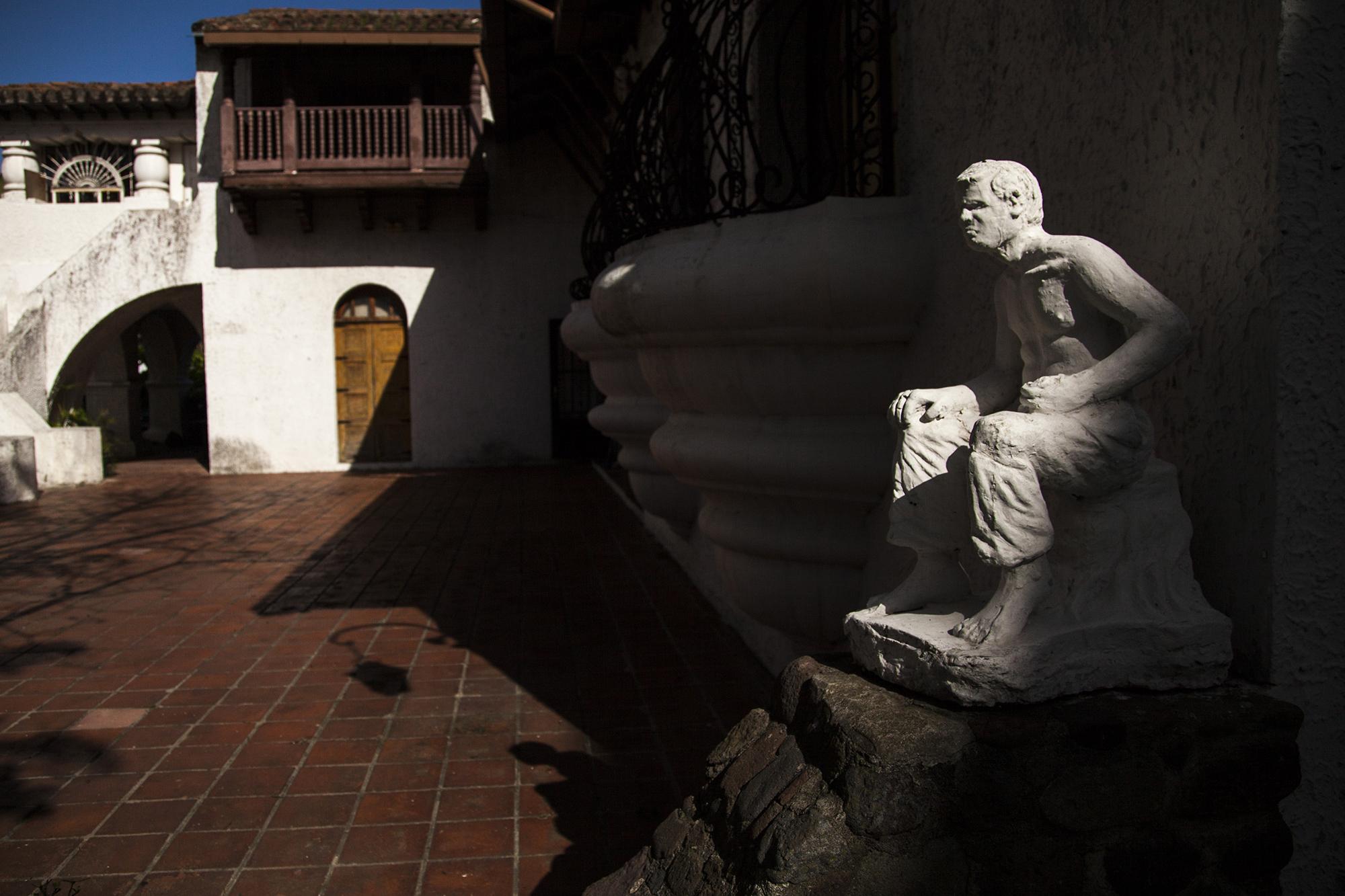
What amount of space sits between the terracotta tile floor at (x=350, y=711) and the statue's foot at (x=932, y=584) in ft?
4.25

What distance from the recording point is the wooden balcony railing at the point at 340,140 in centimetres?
1491

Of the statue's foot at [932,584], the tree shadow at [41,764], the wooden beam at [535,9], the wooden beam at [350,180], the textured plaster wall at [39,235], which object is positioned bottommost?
the tree shadow at [41,764]

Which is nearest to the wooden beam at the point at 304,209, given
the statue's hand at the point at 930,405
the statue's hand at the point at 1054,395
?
the statue's hand at the point at 930,405

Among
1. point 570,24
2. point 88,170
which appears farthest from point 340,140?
point 88,170

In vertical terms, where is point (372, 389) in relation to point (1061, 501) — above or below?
above

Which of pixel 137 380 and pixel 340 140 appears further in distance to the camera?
pixel 137 380

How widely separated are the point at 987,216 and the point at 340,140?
46.9ft

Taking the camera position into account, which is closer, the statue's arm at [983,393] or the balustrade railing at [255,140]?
the statue's arm at [983,393]

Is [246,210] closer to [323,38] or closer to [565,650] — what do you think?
[323,38]

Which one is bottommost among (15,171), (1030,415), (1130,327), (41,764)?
(41,764)

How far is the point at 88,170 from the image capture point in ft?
64.8

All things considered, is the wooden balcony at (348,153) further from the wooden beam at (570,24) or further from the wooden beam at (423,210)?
the wooden beam at (570,24)

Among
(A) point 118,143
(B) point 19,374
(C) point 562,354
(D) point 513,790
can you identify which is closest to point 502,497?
(C) point 562,354

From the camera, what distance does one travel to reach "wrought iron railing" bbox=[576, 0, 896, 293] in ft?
12.1
